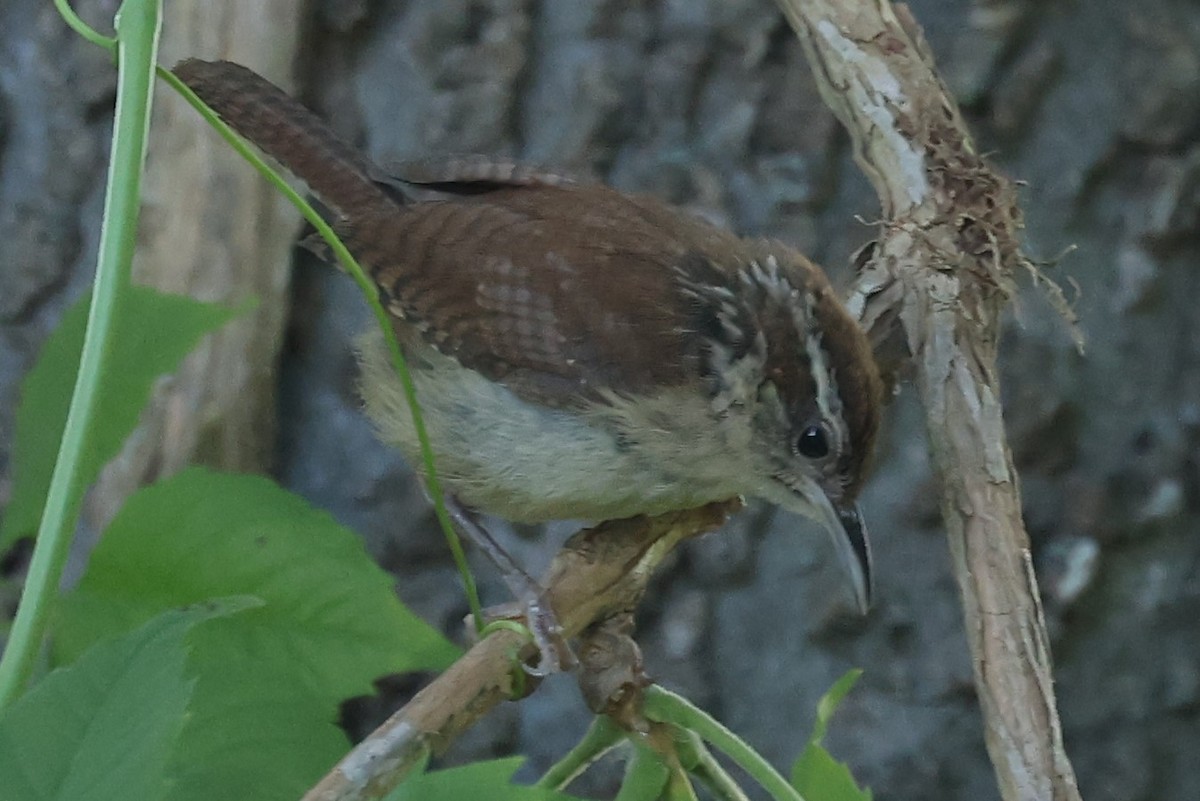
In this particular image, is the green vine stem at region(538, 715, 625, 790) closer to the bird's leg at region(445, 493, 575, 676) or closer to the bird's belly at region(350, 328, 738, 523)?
the bird's leg at region(445, 493, 575, 676)

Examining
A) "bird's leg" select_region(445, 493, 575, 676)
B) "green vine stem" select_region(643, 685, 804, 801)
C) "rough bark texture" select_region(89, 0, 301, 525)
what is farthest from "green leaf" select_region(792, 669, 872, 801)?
"rough bark texture" select_region(89, 0, 301, 525)

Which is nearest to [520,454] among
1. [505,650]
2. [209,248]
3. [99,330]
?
[505,650]

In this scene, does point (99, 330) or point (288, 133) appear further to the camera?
point (288, 133)

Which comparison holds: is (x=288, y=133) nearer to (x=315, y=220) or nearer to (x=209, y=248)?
(x=209, y=248)

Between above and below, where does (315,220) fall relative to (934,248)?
below

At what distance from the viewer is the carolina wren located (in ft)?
4.64

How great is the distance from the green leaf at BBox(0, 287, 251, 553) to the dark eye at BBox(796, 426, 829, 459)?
627 millimetres

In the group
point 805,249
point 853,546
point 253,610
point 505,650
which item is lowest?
point 253,610

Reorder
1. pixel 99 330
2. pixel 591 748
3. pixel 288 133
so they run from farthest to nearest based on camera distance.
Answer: pixel 288 133, pixel 591 748, pixel 99 330

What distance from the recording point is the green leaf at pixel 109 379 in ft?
3.94

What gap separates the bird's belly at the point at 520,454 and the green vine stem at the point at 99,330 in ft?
2.28

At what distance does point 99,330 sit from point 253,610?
0.49m

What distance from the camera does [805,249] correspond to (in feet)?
7.23

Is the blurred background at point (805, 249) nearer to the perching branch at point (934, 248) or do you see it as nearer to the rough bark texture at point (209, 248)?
the rough bark texture at point (209, 248)
